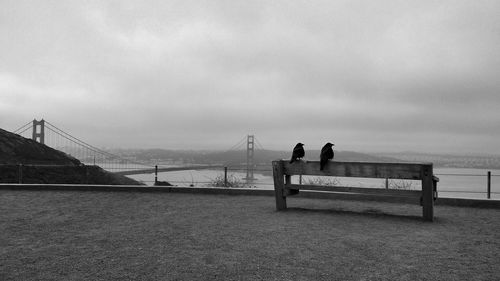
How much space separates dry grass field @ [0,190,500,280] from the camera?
3.48 m

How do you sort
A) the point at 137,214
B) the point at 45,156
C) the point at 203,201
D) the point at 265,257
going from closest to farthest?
the point at 265,257, the point at 137,214, the point at 203,201, the point at 45,156

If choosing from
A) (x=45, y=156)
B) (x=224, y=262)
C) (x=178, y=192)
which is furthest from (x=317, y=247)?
(x=45, y=156)

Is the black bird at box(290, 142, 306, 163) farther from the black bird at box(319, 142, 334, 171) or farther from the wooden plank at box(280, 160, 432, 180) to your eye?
the black bird at box(319, 142, 334, 171)

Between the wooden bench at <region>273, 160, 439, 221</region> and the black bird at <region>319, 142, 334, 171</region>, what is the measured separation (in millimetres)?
80

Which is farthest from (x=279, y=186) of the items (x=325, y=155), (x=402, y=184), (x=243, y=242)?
(x=402, y=184)

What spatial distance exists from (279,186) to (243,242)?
2.62 meters

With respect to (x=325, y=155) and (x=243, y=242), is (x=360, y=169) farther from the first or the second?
(x=243, y=242)

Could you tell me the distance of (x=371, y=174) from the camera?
20.7ft

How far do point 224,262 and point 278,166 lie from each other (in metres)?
3.46

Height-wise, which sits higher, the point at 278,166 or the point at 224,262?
the point at 278,166

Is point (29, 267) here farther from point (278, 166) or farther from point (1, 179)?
point (1, 179)

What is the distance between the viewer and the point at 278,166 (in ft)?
23.1

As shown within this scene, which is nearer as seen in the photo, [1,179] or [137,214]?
[137,214]

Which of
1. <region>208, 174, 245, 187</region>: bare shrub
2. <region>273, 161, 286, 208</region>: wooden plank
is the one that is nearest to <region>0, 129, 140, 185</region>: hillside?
<region>208, 174, 245, 187</region>: bare shrub
